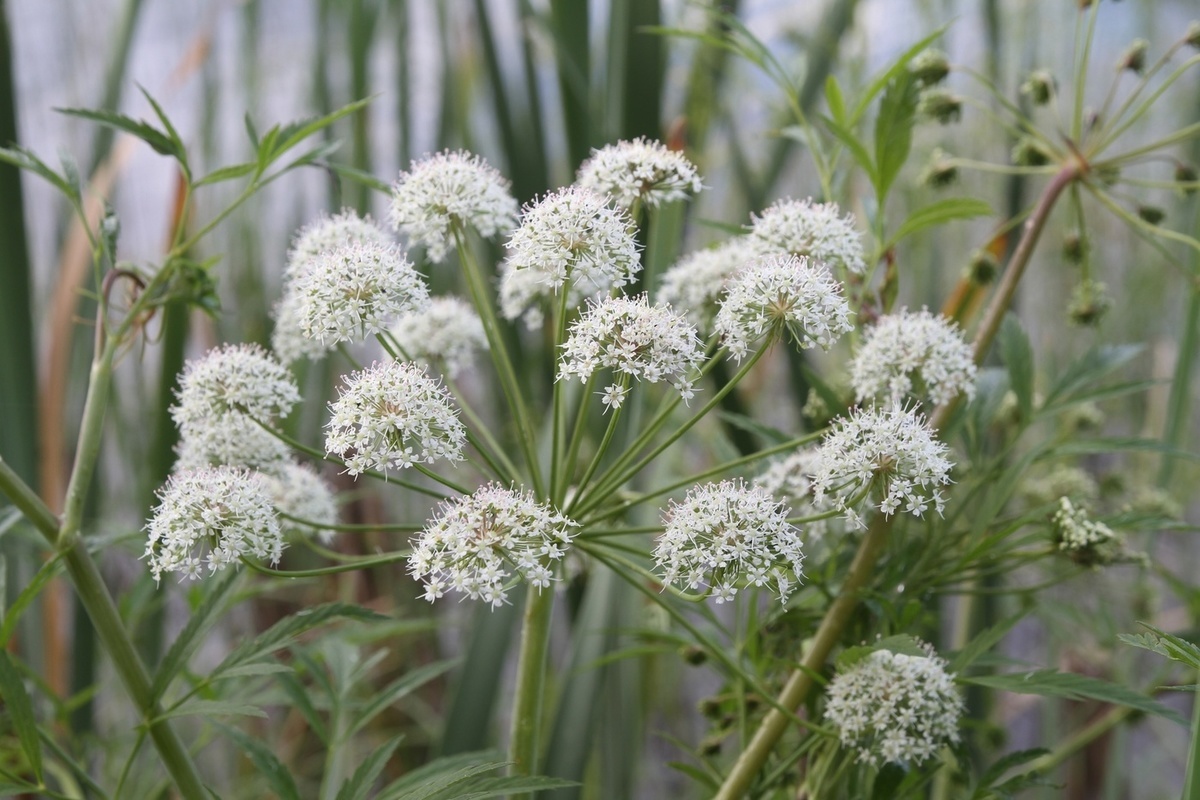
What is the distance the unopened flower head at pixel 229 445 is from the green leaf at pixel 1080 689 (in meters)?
0.58

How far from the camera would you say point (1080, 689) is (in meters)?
0.70

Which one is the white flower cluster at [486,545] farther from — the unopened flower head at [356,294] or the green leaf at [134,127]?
the green leaf at [134,127]

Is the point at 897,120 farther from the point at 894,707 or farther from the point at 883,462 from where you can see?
the point at 894,707

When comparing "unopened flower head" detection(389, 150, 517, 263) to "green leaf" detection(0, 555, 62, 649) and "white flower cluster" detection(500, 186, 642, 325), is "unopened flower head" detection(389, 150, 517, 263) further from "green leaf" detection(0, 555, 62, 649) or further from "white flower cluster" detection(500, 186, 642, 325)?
"green leaf" detection(0, 555, 62, 649)

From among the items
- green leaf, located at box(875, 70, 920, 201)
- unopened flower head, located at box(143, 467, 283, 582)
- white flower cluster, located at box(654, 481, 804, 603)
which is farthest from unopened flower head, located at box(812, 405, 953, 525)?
unopened flower head, located at box(143, 467, 283, 582)

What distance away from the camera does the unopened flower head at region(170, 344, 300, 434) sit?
0.79m

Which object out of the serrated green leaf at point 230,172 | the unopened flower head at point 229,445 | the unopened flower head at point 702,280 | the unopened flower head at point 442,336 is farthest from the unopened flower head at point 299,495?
the unopened flower head at point 702,280

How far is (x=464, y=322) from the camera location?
3.10ft

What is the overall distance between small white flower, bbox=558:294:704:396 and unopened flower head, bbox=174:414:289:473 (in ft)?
0.89

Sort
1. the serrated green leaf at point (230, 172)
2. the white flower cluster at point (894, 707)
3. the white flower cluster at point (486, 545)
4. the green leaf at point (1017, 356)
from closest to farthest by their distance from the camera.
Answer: the white flower cluster at point (486, 545) → the white flower cluster at point (894, 707) → the serrated green leaf at point (230, 172) → the green leaf at point (1017, 356)

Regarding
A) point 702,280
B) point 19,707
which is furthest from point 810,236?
point 19,707

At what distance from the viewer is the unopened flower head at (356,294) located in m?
0.74

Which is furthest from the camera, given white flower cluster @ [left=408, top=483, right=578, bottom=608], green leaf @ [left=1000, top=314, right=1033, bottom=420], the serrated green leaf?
green leaf @ [left=1000, top=314, right=1033, bottom=420]

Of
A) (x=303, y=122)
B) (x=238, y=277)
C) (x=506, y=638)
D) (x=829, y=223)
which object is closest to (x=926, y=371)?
(x=829, y=223)
